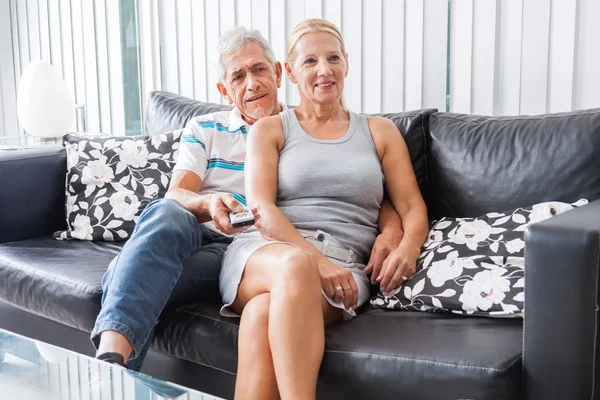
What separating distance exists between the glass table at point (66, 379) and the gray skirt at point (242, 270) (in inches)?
16.1

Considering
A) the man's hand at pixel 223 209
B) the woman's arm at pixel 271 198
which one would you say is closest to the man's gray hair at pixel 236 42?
the woman's arm at pixel 271 198

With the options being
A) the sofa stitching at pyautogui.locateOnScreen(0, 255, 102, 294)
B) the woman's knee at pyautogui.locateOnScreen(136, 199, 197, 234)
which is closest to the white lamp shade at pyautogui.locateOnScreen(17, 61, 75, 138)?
the sofa stitching at pyautogui.locateOnScreen(0, 255, 102, 294)

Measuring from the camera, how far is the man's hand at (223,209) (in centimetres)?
181

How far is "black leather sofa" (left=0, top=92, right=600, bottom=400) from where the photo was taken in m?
1.32

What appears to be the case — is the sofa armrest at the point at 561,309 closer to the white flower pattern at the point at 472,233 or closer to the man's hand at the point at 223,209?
the white flower pattern at the point at 472,233

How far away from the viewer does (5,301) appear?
7.47 feet

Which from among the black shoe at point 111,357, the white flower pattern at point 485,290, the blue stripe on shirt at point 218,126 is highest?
the blue stripe on shirt at point 218,126

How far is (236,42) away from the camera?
2.19m

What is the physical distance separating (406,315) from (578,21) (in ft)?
3.49

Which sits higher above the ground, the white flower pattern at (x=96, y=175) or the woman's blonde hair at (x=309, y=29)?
the woman's blonde hair at (x=309, y=29)

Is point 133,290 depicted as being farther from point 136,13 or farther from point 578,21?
point 136,13

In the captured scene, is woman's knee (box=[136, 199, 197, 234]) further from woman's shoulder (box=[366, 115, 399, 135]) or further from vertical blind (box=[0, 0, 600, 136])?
vertical blind (box=[0, 0, 600, 136])

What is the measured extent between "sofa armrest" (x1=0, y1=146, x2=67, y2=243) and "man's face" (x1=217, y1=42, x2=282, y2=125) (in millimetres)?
694

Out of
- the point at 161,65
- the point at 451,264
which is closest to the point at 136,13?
the point at 161,65
